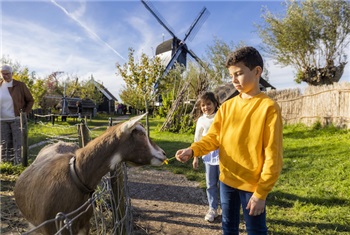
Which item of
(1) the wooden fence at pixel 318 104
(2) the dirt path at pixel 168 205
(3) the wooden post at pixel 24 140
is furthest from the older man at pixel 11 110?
(1) the wooden fence at pixel 318 104

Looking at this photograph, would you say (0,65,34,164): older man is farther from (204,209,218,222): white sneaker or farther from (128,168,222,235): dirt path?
(204,209,218,222): white sneaker

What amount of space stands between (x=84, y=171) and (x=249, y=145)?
132cm

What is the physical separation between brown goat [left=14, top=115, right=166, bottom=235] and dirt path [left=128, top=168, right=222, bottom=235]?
4.62ft

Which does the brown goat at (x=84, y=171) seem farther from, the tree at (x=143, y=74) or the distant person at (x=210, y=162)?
the tree at (x=143, y=74)

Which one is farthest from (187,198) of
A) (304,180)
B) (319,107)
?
(319,107)

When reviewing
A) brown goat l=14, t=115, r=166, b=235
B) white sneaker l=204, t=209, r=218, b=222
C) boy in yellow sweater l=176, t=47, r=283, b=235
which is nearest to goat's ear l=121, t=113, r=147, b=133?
brown goat l=14, t=115, r=166, b=235

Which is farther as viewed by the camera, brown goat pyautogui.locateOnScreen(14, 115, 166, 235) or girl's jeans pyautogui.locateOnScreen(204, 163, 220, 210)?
girl's jeans pyautogui.locateOnScreen(204, 163, 220, 210)

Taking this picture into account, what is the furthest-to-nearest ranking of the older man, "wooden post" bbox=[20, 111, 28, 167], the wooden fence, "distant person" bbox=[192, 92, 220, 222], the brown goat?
the wooden fence, "wooden post" bbox=[20, 111, 28, 167], the older man, "distant person" bbox=[192, 92, 220, 222], the brown goat

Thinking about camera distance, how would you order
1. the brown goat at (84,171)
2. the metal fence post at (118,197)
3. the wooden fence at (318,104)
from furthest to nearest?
the wooden fence at (318,104), the metal fence post at (118,197), the brown goat at (84,171)

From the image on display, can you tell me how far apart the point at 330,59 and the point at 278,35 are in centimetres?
377

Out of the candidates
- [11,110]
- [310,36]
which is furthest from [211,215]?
[310,36]

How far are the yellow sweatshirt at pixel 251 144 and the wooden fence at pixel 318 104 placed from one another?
962cm

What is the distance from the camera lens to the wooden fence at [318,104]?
32.7ft

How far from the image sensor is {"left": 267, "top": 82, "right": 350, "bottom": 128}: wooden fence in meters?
9.98
